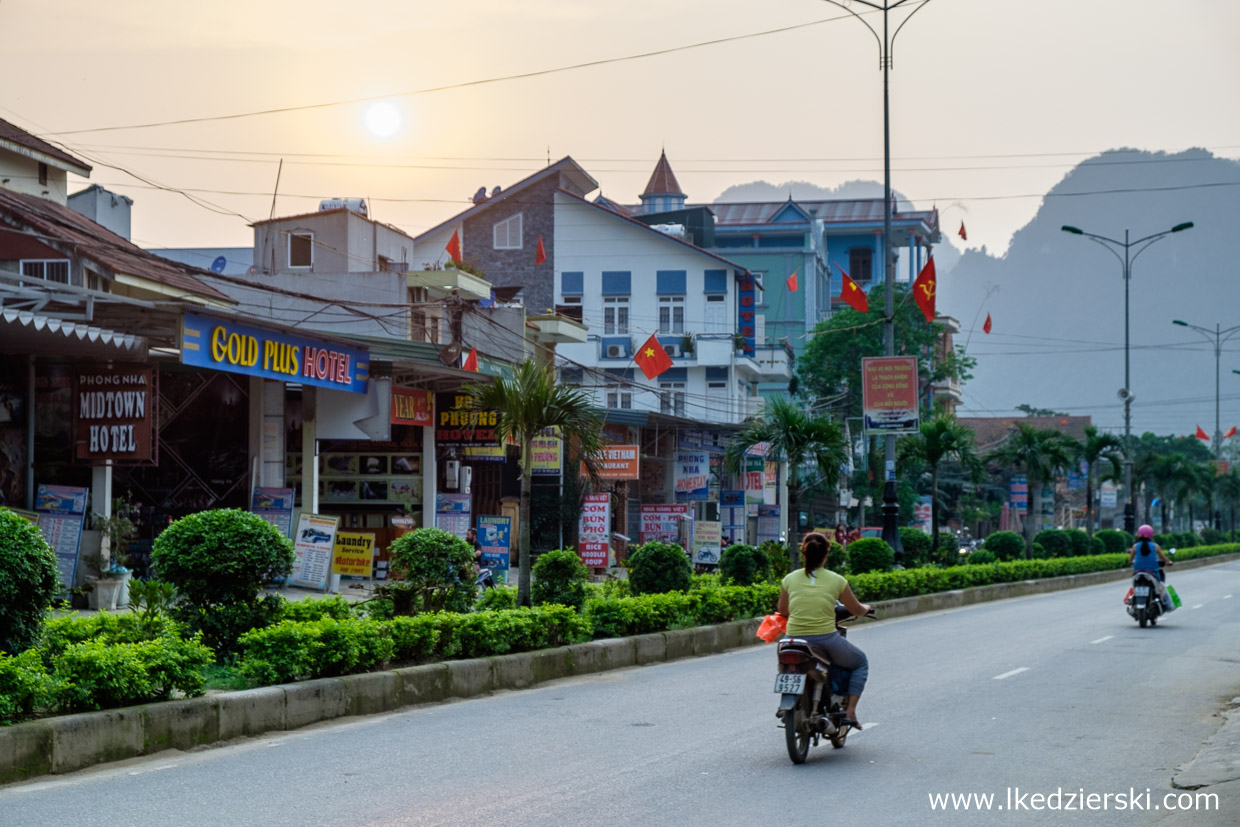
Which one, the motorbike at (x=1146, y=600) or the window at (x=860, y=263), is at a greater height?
the window at (x=860, y=263)

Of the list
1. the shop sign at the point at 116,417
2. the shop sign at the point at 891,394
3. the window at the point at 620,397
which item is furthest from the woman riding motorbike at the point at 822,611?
the window at the point at 620,397

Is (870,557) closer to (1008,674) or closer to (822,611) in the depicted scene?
(1008,674)

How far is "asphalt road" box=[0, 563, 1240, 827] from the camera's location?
7.62 meters

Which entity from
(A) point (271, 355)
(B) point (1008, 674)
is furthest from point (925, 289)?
(B) point (1008, 674)

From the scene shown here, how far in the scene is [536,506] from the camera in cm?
3584

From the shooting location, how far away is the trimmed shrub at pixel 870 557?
27.7 m

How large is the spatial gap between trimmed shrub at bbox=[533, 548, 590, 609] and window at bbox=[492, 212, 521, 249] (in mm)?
42487

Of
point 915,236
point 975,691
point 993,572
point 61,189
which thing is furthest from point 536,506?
point 915,236

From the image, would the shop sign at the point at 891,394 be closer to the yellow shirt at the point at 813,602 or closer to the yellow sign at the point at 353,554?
the yellow sign at the point at 353,554

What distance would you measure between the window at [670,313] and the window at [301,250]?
22812 millimetres

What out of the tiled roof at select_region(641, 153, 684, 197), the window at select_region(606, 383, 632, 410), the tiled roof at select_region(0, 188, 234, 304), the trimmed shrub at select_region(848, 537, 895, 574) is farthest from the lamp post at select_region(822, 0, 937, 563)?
the tiled roof at select_region(641, 153, 684, 197)

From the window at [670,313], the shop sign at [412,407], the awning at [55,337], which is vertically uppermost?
→ the window at [670,313]

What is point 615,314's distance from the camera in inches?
2312

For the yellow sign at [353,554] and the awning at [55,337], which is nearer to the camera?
the awning at [55,337]
